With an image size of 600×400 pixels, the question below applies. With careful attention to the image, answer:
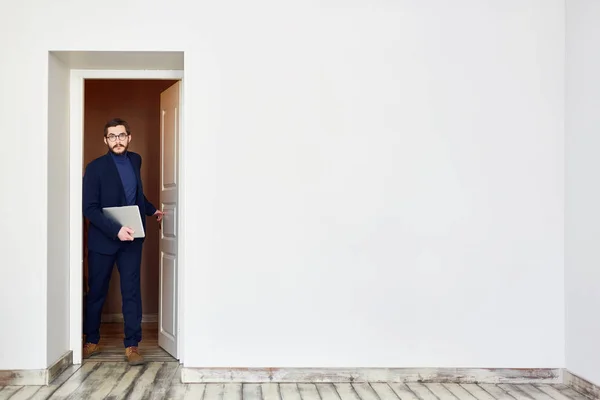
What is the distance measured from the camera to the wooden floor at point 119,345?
5.37 metres

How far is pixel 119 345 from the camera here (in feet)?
19.3

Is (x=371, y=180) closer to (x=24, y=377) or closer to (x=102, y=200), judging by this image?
(x=102, y=200)

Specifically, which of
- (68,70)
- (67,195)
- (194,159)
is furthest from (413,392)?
(68,70)

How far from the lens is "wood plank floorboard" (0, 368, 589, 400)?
166 inches

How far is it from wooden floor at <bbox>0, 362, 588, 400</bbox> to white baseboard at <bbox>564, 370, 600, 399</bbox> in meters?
0.04

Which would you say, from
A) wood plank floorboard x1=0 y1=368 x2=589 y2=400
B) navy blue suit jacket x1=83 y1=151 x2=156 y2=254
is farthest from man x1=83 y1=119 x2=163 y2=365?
wood plank floorboard x1=0 y1=368 x2=589 y2=400

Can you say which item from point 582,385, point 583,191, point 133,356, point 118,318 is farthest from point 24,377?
point 583,191

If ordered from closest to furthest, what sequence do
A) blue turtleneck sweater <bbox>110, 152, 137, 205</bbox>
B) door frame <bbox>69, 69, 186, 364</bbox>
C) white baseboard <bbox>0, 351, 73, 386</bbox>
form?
white baseboard <bbox>0, 351, 73, 386</bbox> < door frame <bbox>69, 69, 186, 364</bbox> < blue turtleneck sweater <bbox>110, 152, 137, 205</bbox>

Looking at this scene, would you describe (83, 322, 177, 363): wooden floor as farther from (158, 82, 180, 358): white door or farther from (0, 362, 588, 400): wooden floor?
(0, 362, 588, 400): wooden floor

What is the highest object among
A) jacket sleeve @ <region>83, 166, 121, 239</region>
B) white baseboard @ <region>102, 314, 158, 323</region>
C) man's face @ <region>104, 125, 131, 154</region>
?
man's face @ <region>104, 125, 131, 154</region>

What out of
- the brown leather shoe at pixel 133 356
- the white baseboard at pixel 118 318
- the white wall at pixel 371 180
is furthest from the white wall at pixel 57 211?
the white baseboard at pixel 118 318

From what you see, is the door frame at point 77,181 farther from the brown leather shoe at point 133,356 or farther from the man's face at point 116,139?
the brown leather shoe at point 133,356

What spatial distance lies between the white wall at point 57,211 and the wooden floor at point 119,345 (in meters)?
0.44

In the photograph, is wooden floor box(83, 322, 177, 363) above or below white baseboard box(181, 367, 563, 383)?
below
